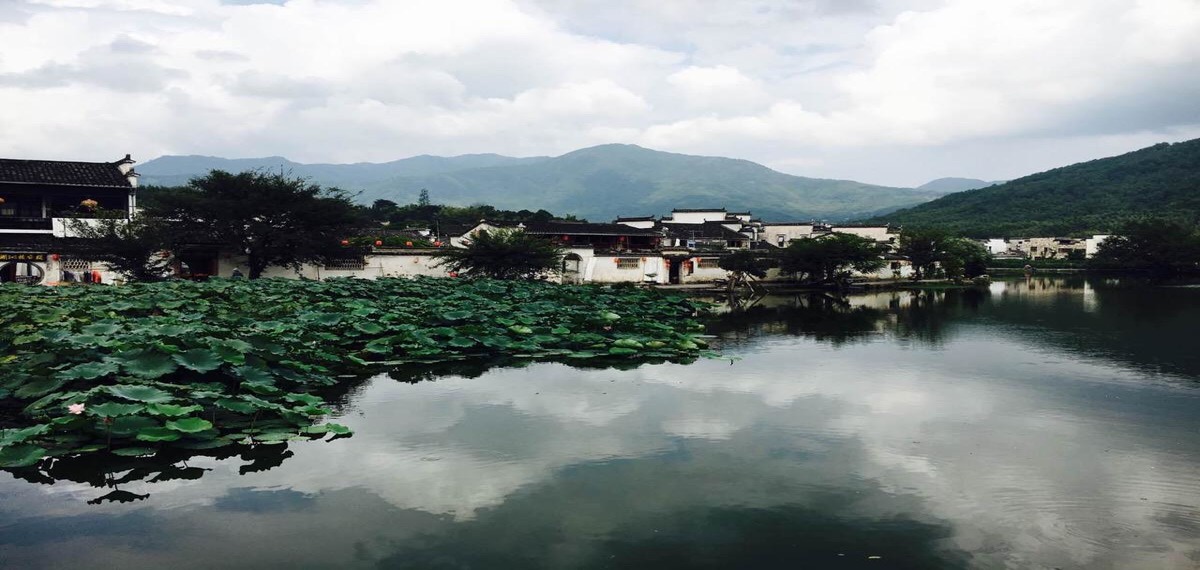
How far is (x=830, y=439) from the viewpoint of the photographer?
9.86 meters

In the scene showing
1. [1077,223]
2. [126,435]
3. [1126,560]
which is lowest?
[1126,560]

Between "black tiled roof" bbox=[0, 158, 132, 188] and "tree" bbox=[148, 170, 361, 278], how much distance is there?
5154mm

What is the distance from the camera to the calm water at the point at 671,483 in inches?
246

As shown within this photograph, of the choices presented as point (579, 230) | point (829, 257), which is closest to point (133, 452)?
point (579, 230)

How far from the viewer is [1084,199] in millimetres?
105562

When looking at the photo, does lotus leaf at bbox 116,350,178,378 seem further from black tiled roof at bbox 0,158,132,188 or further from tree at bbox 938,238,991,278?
tree at bbox 938,238,991,278

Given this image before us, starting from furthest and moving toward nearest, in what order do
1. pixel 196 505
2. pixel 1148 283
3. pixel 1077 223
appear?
pixel 1077 223
pixel 1148 283
pixel 196 505

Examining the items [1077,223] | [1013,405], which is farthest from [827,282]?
[1077,223]

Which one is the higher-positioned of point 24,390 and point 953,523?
point 24,390

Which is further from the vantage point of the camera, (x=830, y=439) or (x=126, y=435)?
(x=830, y=439)

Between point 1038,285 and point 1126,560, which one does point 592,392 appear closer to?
point 1126,560

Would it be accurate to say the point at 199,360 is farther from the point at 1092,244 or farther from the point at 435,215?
the point at 1092,244

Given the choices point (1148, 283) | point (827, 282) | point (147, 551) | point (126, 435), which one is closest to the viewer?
point (147, 551)

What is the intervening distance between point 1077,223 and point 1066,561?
318 ft
